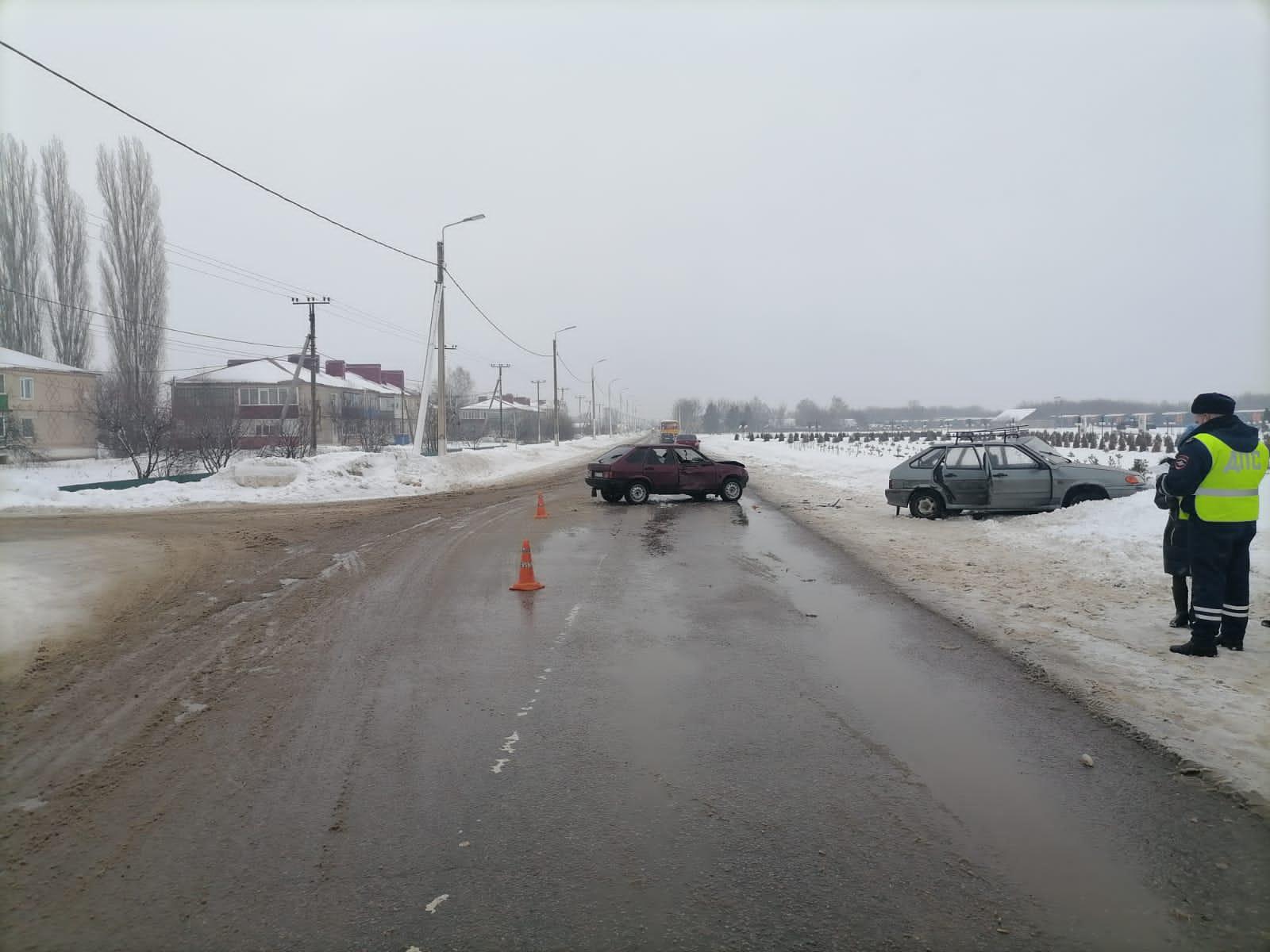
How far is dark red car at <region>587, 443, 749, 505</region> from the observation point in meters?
20.4

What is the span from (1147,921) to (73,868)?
15.0 feet

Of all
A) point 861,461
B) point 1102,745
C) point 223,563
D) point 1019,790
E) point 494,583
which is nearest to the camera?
point 1019,790

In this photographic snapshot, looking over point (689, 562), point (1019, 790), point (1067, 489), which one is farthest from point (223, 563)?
point (1067, 489)

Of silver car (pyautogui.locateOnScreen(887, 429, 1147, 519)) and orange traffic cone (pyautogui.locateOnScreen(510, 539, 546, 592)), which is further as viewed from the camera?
silver car (pyautogui.locateOnScreen(887, 429, 1147, 519))

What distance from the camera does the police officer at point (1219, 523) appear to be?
6266mm

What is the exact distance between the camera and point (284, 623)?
7.85m

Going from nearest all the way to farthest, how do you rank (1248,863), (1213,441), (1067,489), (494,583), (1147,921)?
(1147,921) → (1248,863) → (1213,441) → (494,583) → (1067,489)

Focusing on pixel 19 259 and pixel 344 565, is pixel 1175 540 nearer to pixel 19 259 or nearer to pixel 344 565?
pixel 344 565

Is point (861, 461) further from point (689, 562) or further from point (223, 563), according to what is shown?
point (223, 563)

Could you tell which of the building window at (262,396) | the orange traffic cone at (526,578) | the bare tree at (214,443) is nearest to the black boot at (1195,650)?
the orange traffic cone at (526,578)

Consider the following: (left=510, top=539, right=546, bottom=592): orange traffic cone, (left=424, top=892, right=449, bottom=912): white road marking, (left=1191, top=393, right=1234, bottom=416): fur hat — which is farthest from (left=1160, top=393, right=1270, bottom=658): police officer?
(left=510, top=539, right=546, bottom=592): orange traffic cone

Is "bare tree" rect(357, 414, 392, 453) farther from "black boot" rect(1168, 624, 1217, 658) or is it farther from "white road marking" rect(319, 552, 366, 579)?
"black boot" rect(1168, 624, 1217, 658)

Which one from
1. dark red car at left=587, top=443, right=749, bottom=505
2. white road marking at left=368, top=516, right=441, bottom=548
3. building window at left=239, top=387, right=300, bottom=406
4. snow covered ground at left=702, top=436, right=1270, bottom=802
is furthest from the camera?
building window at left=239, top=387, right=300, bottom=406

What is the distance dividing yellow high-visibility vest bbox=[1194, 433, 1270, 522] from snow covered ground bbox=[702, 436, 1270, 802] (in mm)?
1182
